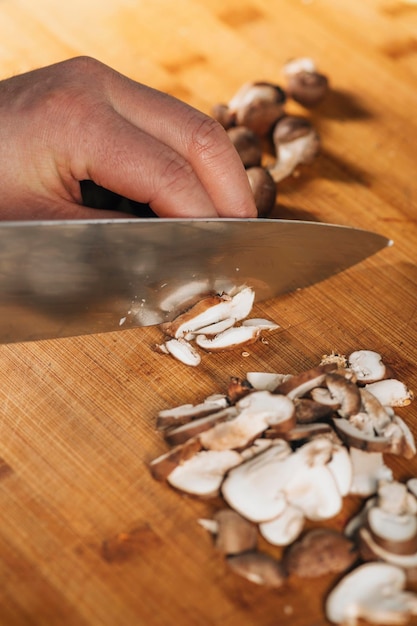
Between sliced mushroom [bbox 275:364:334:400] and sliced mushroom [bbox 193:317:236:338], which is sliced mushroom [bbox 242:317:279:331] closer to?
sliced mushroom [bbox 193:317:236:338]

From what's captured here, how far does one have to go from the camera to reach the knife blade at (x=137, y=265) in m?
1.37

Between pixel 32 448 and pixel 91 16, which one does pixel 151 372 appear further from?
pixel 91 16

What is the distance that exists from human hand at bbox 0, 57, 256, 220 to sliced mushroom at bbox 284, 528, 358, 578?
649 mm

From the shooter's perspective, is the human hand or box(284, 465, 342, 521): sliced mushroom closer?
box(284, 465, 342, 521): sliced mushroom

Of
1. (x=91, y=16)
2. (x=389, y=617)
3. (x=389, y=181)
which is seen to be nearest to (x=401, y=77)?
(x=389, y=181)

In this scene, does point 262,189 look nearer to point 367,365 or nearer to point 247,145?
point 247,145

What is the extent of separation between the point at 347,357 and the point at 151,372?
39cm

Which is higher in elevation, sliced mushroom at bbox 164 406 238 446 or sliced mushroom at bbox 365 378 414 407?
sliced mushroom at bbox 365 378 414 407

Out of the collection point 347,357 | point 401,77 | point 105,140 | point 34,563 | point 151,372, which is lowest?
point 34,563

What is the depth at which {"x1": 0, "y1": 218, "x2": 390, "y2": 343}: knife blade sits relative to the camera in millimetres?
1370

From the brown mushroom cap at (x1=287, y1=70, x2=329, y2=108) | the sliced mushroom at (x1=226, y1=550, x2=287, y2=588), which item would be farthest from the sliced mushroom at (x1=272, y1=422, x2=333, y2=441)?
the brown mushroom cap at (x1=287, y1=70, x2=329, y2=108)

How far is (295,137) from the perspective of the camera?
198 centimetres

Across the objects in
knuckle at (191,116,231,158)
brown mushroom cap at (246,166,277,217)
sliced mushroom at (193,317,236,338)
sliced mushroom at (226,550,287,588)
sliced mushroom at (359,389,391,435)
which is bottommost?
sliced mushroom at (226,550,287,588)

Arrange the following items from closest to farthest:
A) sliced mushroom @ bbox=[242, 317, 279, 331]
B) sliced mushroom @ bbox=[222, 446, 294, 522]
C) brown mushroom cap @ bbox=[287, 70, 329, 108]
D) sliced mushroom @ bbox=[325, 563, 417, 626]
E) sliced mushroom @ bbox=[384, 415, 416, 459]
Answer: sliced mushroom @ bbox=[325, 563, 417, 626] → sliced mushroom @ bbox=[222, 446, 294, 522] → sliced mushroom @ bbox=[384, 415, 416, 459] → sliced mushroom @ bbox=[242, 317, 279, 331] → brown mushroom cap @ bbox=[287, 70, 329, 108]
